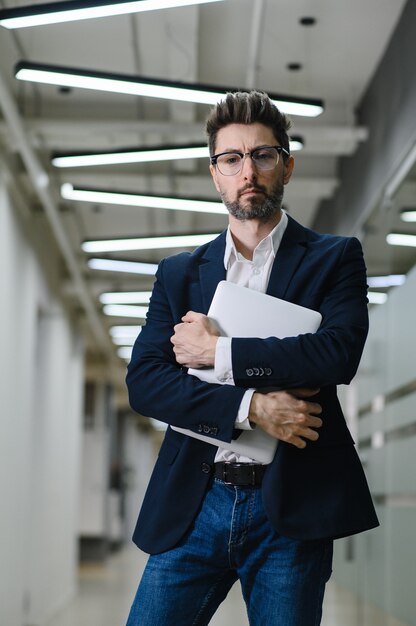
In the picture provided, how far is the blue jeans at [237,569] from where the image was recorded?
177 cm

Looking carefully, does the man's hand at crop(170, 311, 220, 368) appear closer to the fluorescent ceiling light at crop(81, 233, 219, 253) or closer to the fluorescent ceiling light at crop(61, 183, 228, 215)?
the fluorescent ceiling light at crop(61, 183, 228, 215)

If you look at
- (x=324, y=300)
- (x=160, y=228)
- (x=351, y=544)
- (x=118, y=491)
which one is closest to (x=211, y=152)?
(x=324, y=300)

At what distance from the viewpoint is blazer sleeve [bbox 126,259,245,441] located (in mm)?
1799

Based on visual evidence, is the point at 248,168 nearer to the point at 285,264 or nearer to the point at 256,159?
the point at 256,159

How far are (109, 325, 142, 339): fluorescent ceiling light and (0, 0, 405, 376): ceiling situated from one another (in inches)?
167

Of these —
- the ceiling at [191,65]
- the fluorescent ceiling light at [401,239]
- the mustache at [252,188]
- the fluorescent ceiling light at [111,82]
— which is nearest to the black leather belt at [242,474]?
the mustache at [252,188]

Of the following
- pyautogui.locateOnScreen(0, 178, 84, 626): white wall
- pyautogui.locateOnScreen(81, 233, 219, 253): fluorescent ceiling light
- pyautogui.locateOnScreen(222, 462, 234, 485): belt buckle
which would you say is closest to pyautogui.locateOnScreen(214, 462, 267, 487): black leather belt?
pyautogui.locateOnScreen(222, 462, 234, 485): belt buckle

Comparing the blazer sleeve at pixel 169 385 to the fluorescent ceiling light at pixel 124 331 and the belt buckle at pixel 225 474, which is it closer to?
the belt buckle at pixel 225 474

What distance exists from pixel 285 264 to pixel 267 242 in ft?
0.25

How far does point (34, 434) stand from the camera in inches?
375

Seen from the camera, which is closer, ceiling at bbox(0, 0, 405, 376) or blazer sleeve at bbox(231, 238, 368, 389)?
blazer sleeve at bbox(231, 238, 368, 389)

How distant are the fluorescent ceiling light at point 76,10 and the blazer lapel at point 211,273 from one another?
81.6 inches

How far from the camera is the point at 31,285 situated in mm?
8438

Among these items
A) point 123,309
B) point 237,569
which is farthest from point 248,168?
point 123,309
